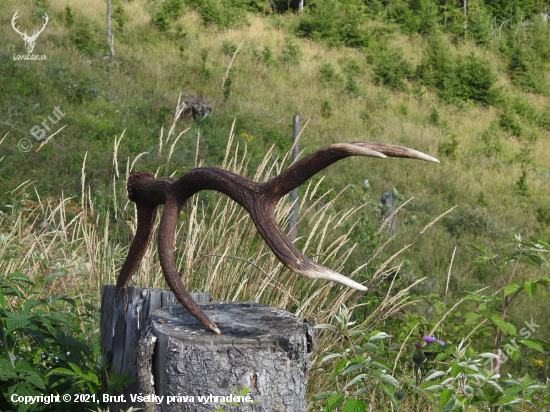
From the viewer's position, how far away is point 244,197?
138cm

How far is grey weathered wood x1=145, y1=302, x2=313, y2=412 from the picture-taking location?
1.47m

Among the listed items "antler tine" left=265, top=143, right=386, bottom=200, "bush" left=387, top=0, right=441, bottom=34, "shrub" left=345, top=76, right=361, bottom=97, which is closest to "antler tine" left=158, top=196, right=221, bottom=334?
"antler tine" left=265, top=143, right=386, bottom=200

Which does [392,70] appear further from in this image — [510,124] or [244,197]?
[244,197]

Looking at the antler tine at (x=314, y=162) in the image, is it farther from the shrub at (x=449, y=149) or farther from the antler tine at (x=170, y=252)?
the shrub at (x=449, y=149)

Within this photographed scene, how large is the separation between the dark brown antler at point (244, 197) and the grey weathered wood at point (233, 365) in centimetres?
8

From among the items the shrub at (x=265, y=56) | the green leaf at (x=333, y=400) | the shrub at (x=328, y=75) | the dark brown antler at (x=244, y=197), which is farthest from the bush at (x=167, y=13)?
the green leaf at (x=333, y=400)

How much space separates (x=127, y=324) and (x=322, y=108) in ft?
44.8

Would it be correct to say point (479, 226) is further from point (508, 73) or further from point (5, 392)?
point (508, 73)

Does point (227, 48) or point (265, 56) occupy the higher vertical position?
point (227, 48)

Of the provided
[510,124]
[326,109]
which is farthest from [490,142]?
[326,109]

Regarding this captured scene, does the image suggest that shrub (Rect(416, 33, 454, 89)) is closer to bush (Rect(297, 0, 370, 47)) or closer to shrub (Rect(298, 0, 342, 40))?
bush (Rect(297, 0, 370, 47))

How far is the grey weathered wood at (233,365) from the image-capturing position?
147 centimetres

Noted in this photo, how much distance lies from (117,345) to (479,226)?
29.1 feet

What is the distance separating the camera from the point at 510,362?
4.95 m
